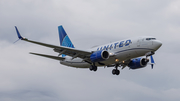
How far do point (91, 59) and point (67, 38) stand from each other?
16.2 metres

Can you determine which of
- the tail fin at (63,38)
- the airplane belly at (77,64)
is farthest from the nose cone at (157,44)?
the tail fin at (63,38)

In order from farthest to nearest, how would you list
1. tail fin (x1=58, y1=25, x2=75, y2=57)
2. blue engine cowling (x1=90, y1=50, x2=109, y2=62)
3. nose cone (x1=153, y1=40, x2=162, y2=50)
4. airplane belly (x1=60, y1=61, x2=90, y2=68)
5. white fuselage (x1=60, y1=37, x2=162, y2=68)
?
tail fin (x1=58, y1=25, x2=75, y2=57) < airplane belly (x1=60, y1=61, x2=90, y2=68) < blue engine cowling (x1=90, y1=50, x2=109, y2=62) < white fuselage (x1=60, y1=37, x2=162, y2=68) < nose cone (x1=153, y1=40, x2=162, y2=50)

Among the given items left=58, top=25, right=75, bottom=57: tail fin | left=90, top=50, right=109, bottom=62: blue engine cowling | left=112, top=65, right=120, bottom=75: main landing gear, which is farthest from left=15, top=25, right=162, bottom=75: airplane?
left=58, top=25, right=75, bottom=57: tail fin

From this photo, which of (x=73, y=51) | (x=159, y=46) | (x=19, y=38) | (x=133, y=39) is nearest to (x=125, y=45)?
(x=133, y=39)

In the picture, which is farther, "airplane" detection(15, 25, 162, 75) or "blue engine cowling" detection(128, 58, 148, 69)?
"blue engine cowling" detection(128, 58, 148, 69)

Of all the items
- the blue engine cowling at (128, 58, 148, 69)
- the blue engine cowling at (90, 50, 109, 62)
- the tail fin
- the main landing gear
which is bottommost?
the blue engine cowling at (90, 50, 109, 62)

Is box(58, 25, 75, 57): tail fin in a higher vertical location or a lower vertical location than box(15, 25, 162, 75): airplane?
higher

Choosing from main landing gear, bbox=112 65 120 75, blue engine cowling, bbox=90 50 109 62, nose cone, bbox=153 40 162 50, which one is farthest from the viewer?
main landing gear, bbox=112 65 120 75

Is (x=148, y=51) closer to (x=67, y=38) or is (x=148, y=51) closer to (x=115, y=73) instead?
(x=115, y=73)

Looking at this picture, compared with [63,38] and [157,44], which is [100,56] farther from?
[63,38]

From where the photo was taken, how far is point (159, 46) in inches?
1683

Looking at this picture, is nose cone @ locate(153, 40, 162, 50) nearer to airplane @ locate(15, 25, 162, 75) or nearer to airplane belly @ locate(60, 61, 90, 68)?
airplane @ locate(15, 25, 162, 75)

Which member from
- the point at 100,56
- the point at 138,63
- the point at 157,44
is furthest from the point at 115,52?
the point at 138,63

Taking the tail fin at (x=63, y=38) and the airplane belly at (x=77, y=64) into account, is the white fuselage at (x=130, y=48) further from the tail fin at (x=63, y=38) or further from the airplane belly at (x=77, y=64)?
the tail fin at (x=63, y=38)
